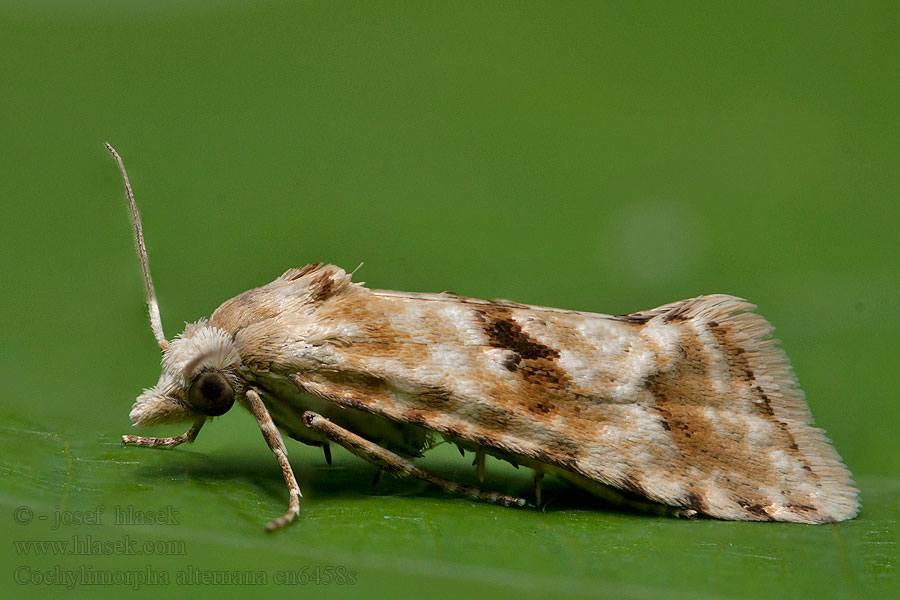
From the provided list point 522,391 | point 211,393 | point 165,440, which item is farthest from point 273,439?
point 522,391

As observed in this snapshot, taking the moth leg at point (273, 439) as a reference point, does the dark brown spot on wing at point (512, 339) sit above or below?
above

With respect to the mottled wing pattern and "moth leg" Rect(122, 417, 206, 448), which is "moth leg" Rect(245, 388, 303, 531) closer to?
the mottled wing pattern

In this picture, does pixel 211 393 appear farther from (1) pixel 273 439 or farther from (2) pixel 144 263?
(2) pixel 144 263

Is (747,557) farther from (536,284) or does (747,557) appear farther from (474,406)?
(536,284)

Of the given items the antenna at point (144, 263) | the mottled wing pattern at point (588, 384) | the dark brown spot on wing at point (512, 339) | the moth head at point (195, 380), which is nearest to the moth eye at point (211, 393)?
the moth head at point (195, 380)

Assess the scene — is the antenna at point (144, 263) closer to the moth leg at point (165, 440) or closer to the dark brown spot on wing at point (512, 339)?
the moth leg at point (165, 440)

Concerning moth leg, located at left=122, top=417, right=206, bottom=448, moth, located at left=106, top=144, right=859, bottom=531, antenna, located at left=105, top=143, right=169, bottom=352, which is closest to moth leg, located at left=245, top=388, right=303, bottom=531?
moth, located at left=106, top=144, right=859, bottom=531

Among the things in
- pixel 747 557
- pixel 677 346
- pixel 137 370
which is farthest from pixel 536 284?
pixel 747 557
